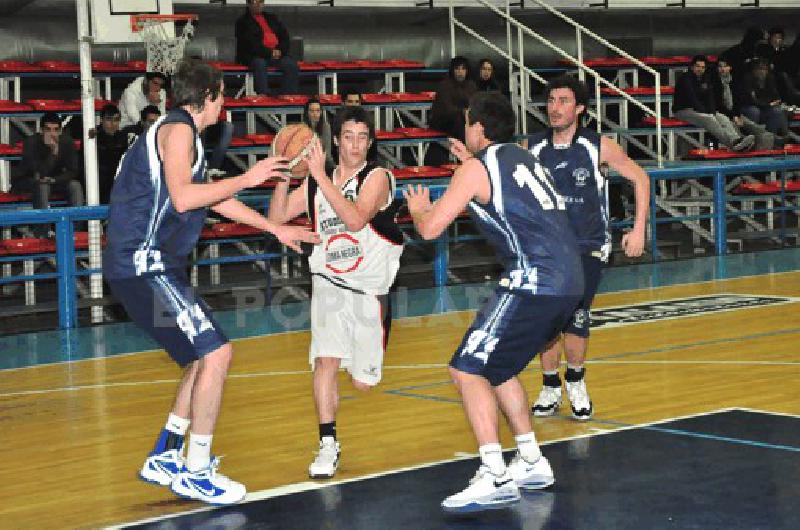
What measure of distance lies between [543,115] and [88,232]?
943cm

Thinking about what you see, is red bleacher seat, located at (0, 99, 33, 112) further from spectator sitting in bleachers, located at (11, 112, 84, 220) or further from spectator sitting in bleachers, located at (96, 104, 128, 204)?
spectator sitting in bleachers, located at (96, 104, 128, 204)

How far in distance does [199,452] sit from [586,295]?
2.95m

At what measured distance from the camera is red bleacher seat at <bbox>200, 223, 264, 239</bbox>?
15664mm

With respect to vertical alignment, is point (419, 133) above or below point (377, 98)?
below

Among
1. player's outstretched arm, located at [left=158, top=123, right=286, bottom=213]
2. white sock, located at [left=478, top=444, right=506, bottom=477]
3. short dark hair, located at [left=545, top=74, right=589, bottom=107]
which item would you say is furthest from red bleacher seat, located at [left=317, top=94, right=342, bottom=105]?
white sock, located at [left=478, top=444, right=506, bottom=477]

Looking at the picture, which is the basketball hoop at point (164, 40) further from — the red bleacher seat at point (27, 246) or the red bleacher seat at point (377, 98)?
the red bleacher seat at point (377, 98)

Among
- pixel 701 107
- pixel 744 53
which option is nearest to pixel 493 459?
pixel 701 107

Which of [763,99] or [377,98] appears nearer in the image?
[377,98]

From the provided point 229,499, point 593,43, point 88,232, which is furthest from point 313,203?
point 593,43

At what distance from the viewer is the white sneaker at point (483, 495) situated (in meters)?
6.49

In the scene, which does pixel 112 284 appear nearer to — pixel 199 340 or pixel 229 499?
pixel 199 340

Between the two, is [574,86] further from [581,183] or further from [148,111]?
[148,111]

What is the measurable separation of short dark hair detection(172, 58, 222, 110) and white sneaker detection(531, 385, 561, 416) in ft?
10.7

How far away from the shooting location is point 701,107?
22.3 m
